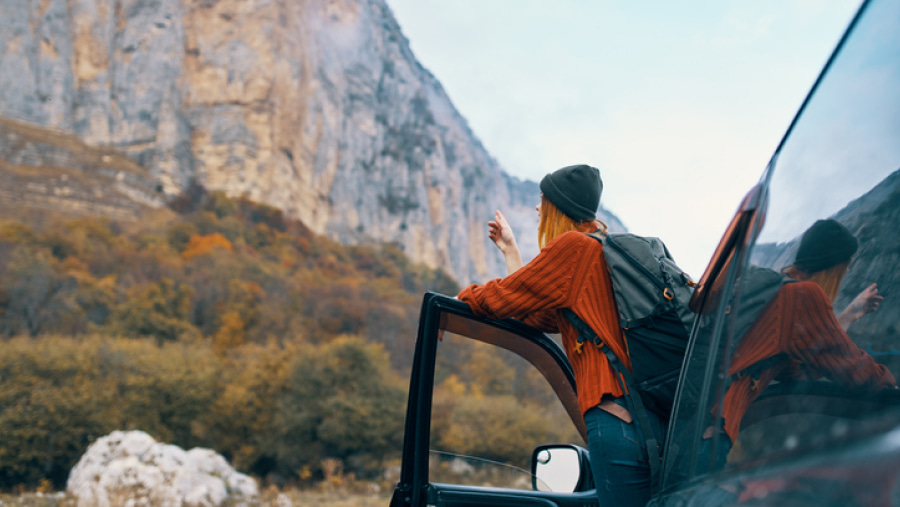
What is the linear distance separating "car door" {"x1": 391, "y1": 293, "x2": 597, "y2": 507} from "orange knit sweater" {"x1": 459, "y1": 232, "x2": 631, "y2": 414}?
0.75 feet

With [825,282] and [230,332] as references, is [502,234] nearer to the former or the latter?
[825,282]

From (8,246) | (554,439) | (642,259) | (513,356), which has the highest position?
(8,246)

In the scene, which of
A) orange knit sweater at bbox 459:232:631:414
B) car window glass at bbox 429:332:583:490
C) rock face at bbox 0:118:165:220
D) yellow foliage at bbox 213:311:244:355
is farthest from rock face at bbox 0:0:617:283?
orange knit sweater at bbox 459:232:631:414

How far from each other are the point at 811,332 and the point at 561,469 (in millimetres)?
1606

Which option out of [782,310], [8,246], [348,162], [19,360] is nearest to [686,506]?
[782,310]

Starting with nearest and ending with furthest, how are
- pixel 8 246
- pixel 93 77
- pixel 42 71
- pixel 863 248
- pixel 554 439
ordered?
pixel 863 248, pixel 554 439, pixel 8 246, pixel 42 71, pixel 93 77

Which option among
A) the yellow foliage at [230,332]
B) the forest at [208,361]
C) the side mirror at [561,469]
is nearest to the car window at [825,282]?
the forest at [208,361]

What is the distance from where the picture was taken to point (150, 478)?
13.4 meters

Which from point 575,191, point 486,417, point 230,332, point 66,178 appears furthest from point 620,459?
point 66,178

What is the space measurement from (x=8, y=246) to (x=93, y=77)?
2651 cm

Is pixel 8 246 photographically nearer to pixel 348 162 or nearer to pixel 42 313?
pixel 42 313

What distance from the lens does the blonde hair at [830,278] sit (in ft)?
2.36

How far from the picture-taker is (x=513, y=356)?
211 centimetres

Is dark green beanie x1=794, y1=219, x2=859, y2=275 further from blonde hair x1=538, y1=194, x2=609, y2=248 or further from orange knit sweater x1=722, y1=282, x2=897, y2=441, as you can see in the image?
blonde hair x1=538, y1=194, x2=609, y2=248
